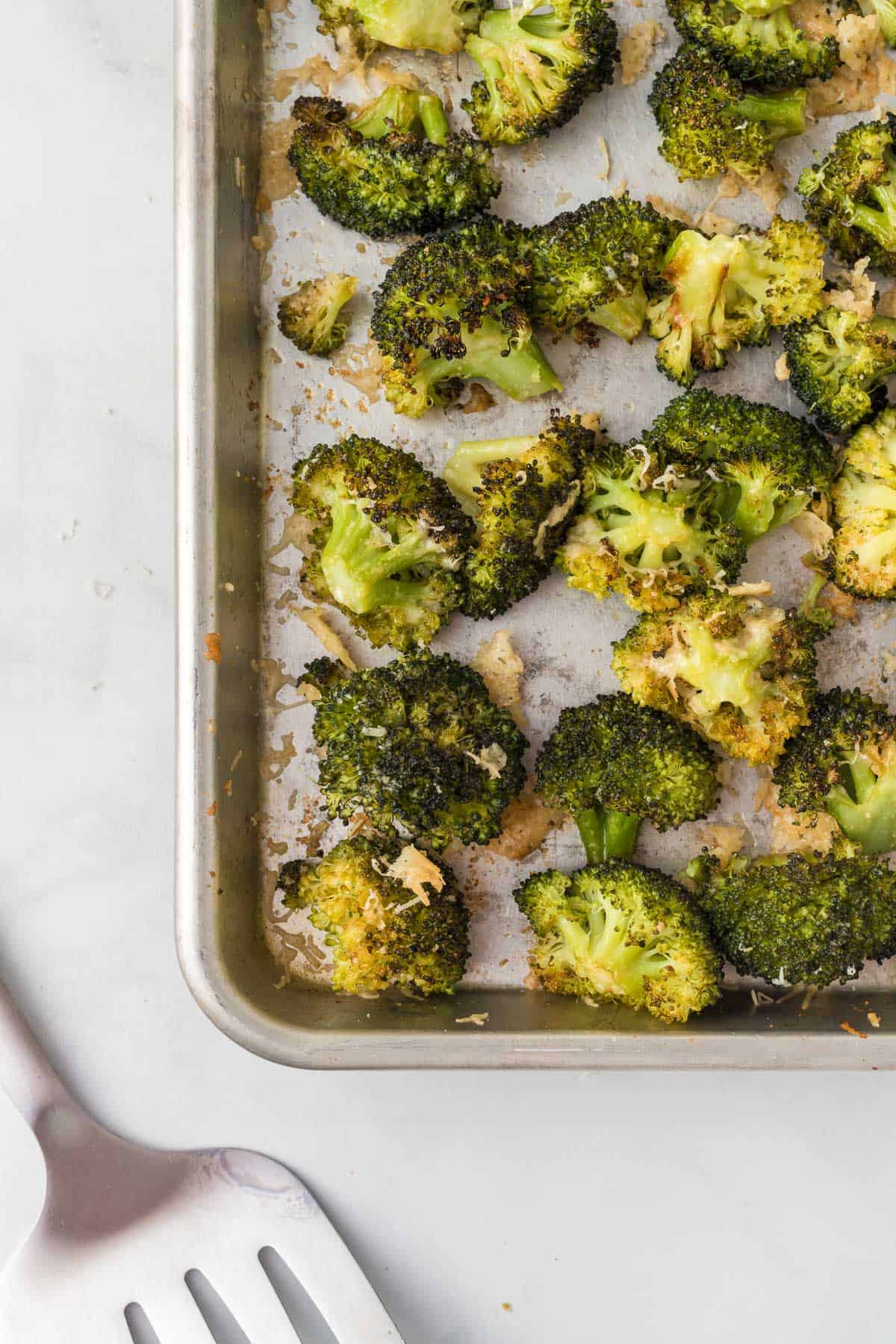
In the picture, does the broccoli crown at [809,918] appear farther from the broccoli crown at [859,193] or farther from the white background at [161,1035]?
the broccoli crown at [859,193]

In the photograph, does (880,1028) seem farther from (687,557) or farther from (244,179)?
(244,179)

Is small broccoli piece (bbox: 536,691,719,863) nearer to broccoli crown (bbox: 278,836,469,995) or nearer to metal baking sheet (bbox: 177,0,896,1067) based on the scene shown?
metal baking sheet (bbox: 177,0,896,1067)

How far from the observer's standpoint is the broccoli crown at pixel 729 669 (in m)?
1.92

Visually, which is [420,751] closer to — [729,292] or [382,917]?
[382,917]

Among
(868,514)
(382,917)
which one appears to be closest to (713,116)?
(868,514)

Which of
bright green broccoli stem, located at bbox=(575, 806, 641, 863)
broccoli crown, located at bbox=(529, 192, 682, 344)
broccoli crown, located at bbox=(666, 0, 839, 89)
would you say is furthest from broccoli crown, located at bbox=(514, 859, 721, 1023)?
broccoli crown, located at bbox=(666, 0, 839, 89)

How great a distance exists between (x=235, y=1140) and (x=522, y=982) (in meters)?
0.69

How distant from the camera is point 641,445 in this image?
2.00 meters

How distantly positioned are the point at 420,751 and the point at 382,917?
32 cm

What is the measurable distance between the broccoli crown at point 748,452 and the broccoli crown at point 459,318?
0.28 meters

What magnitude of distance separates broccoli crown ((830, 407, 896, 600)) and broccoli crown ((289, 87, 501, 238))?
88cm

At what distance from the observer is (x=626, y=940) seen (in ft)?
6.38

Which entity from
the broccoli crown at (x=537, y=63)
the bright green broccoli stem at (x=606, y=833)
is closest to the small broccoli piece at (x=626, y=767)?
the bright green broccoli stem at (x=606, y=833)

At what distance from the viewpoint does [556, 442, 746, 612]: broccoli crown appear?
195cm
